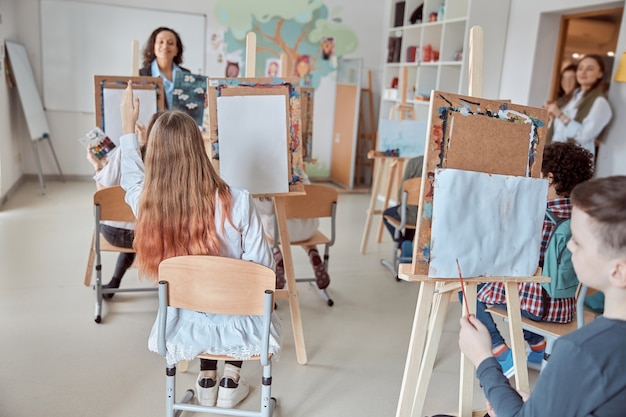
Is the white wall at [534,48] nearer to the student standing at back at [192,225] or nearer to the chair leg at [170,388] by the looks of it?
the student standing at back at [192,225]

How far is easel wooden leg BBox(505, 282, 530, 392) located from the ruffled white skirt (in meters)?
0.78

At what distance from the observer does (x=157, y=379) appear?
2.34 meters

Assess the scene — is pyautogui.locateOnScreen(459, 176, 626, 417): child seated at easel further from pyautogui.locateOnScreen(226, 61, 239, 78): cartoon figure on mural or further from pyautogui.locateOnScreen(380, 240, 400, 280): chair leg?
pyautogui.locateOnScreen(226, 61, 239, 78): cartoon figure on mural

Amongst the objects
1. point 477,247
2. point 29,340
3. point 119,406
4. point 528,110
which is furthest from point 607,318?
point 29,340

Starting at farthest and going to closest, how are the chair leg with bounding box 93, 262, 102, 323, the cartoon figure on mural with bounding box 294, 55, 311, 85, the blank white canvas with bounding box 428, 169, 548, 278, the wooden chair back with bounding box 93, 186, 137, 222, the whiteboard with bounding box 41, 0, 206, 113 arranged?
1. the cartoon figure on mural with bounding box 294, 55, 311, 85
2. the whiteboard with bounding box 41, 0, 206, 113
3. the chair leg with bounding box 93, 262, 102, 323
4. the wooden chair back with bounding box 93, 186, 137, 222
5. the blank white canvas with bounding box 428, 169, 548, 278

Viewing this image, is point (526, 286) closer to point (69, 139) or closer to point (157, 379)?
point (157, 379)

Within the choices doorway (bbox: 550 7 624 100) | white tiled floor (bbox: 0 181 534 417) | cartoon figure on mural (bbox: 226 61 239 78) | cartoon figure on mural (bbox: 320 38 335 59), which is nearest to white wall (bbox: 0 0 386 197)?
cartoon figure on mural (bbox: 320 38 335 59)

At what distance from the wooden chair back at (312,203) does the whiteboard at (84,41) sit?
396 centimetres

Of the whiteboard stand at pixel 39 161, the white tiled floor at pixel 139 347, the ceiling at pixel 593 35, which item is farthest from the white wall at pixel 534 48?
the whiteboard stand at pixel 39 161

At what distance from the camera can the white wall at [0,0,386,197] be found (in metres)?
5.49

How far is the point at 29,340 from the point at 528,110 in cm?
243

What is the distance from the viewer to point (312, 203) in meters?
3.03

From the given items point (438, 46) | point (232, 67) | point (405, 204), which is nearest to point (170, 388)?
point (405, 204)

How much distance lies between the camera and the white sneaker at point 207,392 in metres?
2.12
